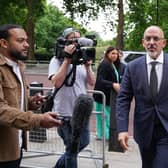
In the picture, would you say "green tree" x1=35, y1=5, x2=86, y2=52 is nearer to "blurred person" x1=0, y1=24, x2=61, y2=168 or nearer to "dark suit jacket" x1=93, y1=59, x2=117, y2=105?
"dark suit jacket" x1=93, y1=59, x2=117, y2=105

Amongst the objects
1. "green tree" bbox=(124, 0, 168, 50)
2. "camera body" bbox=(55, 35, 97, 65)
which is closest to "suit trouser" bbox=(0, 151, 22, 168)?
"camera body" bbox=(55, 35, 97, 65)

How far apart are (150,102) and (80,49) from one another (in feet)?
2.75

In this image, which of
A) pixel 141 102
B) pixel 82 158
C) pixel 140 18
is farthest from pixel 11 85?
pixel 140 18

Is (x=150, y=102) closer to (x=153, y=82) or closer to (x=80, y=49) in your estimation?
(x=153, y=82)

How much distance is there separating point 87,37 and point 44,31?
65022mm

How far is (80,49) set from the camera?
15.1 ft

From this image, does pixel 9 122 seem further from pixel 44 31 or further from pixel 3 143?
pixel 44 31

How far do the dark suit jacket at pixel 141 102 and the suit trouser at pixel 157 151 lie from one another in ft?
0.19

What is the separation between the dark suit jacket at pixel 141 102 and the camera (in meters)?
4.50

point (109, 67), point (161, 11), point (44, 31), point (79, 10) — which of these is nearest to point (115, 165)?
point (109, 67)

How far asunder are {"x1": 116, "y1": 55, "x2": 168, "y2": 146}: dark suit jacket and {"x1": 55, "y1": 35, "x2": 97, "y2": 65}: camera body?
44 centimetres

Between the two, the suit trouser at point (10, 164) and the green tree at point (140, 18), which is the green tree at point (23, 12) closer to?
the green tree at point (140, 18)

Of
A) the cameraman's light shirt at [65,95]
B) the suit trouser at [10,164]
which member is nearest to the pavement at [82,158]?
the cameraman's light shirt at [65,95]

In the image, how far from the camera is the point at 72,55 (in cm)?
464
